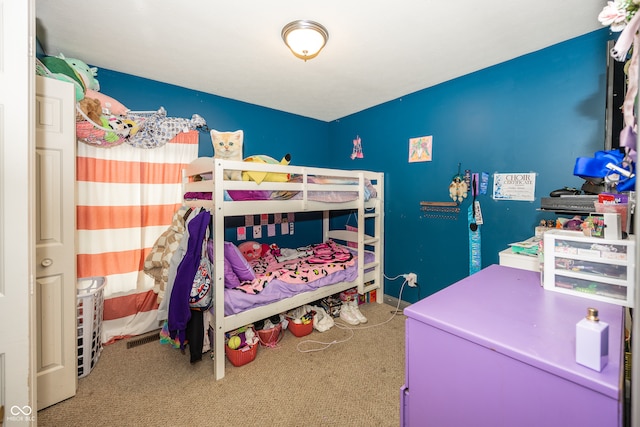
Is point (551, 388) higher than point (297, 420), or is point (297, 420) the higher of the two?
point (551, 388)

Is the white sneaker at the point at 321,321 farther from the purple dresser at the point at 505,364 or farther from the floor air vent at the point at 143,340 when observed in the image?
the purple dresser at the point at 505,364

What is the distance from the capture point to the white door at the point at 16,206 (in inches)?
40.4

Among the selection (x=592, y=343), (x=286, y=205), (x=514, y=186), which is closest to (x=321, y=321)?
(x=286, y=205)

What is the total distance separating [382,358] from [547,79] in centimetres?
253

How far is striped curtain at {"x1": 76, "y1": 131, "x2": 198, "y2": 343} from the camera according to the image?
2297 millimetres

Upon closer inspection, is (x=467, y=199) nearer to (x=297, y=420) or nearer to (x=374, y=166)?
(x=374, y=166)

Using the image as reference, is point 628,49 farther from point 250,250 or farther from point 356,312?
point 250,250

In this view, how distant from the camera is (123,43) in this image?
1996 millimetres

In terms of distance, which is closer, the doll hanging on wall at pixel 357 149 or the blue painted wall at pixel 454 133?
the blue painted wall at pixel 454 133

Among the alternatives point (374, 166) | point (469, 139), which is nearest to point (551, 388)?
point (469, 139)

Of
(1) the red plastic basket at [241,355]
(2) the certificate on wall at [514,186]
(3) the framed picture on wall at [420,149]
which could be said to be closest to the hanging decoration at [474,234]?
(2) the certificate on wall at [514,186]

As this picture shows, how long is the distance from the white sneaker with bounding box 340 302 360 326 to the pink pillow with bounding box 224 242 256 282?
113cm

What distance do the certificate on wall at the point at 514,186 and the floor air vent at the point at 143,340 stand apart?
3325 millimetres

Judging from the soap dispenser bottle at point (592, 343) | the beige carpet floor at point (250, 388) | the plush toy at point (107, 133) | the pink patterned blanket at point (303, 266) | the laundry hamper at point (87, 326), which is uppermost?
the plush toy at point (107, 133)
